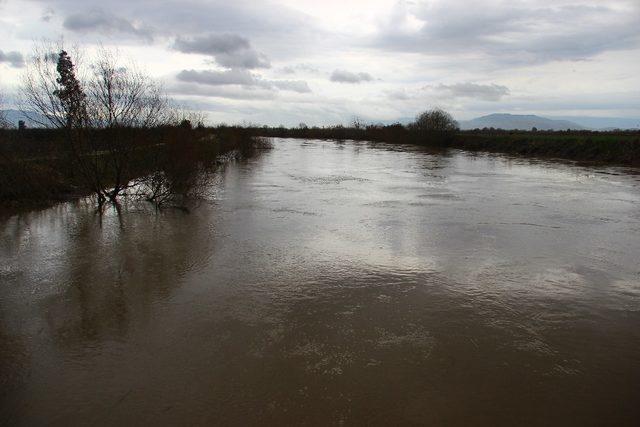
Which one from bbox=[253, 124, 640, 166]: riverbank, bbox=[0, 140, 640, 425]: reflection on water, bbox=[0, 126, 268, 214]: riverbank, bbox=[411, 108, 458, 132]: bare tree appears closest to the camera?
bbox=[0, 140, 640, 425]: reflection on water

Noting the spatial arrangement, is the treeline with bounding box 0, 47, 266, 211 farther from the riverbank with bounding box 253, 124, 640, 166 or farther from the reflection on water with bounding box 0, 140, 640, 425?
the riverbank with bounding box 253, 124, 640, 166

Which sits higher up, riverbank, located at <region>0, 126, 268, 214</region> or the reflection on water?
riverbank, located at <region>0, 126, 268, 214</region>

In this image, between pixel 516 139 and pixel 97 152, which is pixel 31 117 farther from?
pixel 516 139

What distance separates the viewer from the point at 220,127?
122ft

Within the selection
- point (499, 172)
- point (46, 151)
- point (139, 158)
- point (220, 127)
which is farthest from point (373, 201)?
point (220, 127)

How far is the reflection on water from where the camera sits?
476cm

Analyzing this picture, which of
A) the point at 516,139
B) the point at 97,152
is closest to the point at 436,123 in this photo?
the point at 516,139

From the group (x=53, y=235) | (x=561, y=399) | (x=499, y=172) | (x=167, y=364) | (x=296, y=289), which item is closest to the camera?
(x=561, y=399)

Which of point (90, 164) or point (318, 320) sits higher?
point (90, 164)

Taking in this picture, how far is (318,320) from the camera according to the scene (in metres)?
6.56

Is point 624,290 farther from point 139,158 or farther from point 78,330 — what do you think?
point 139,158

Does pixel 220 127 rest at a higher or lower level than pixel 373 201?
higher

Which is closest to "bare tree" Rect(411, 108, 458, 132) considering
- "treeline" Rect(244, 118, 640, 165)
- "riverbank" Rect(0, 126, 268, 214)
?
"treeline" Rect(244, 118, 640, 165)

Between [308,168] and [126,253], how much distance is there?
18.8m
